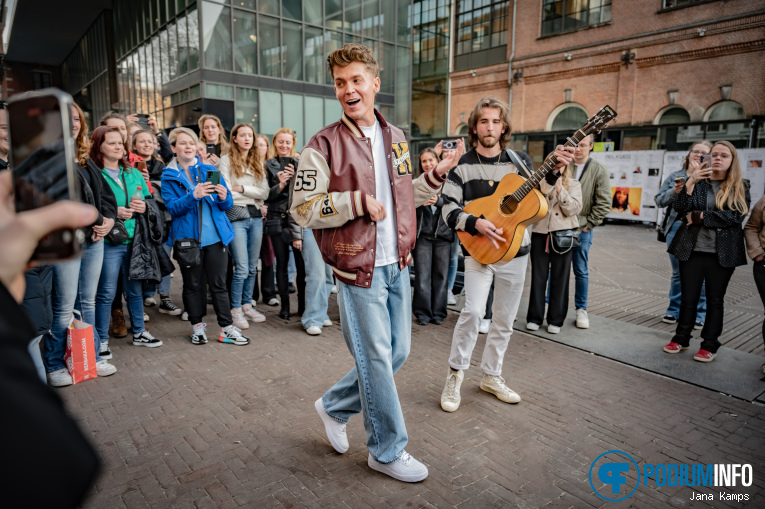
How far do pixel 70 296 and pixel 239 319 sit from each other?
207cm

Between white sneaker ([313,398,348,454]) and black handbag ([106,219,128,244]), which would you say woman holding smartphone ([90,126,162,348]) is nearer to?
black handbag ([106,219,128,244])

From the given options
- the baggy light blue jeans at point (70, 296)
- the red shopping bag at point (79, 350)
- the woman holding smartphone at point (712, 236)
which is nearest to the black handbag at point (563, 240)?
the woman holding smartphone at point (712, 236)

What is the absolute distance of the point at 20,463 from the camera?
0.67 m

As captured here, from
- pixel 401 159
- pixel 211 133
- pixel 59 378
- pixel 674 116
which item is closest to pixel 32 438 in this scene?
pixel 401 159

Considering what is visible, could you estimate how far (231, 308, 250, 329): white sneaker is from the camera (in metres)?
5.95

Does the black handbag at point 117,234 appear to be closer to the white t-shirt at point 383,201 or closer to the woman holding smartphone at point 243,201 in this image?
the woman holding smartphone at point 243,201

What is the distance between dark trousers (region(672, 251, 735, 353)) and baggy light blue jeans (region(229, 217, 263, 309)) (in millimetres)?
4973

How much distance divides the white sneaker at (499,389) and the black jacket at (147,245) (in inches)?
143

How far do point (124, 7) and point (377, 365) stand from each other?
27.4 meters

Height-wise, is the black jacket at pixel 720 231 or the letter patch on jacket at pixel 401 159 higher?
the letter patch on jacket at pixel 401 159

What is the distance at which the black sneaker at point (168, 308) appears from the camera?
6633 mm

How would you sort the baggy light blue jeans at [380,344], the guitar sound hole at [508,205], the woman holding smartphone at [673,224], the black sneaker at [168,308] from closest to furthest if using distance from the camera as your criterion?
the baggy light blue jeans at [380,344] → the guitar sound hole at [508,205] → the woman holding smartphone at [673,224] → the black sneaker at [168,308]

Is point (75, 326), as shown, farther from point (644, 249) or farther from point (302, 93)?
point (302, 93)

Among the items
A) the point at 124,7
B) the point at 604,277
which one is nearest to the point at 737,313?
the point at 604,277
